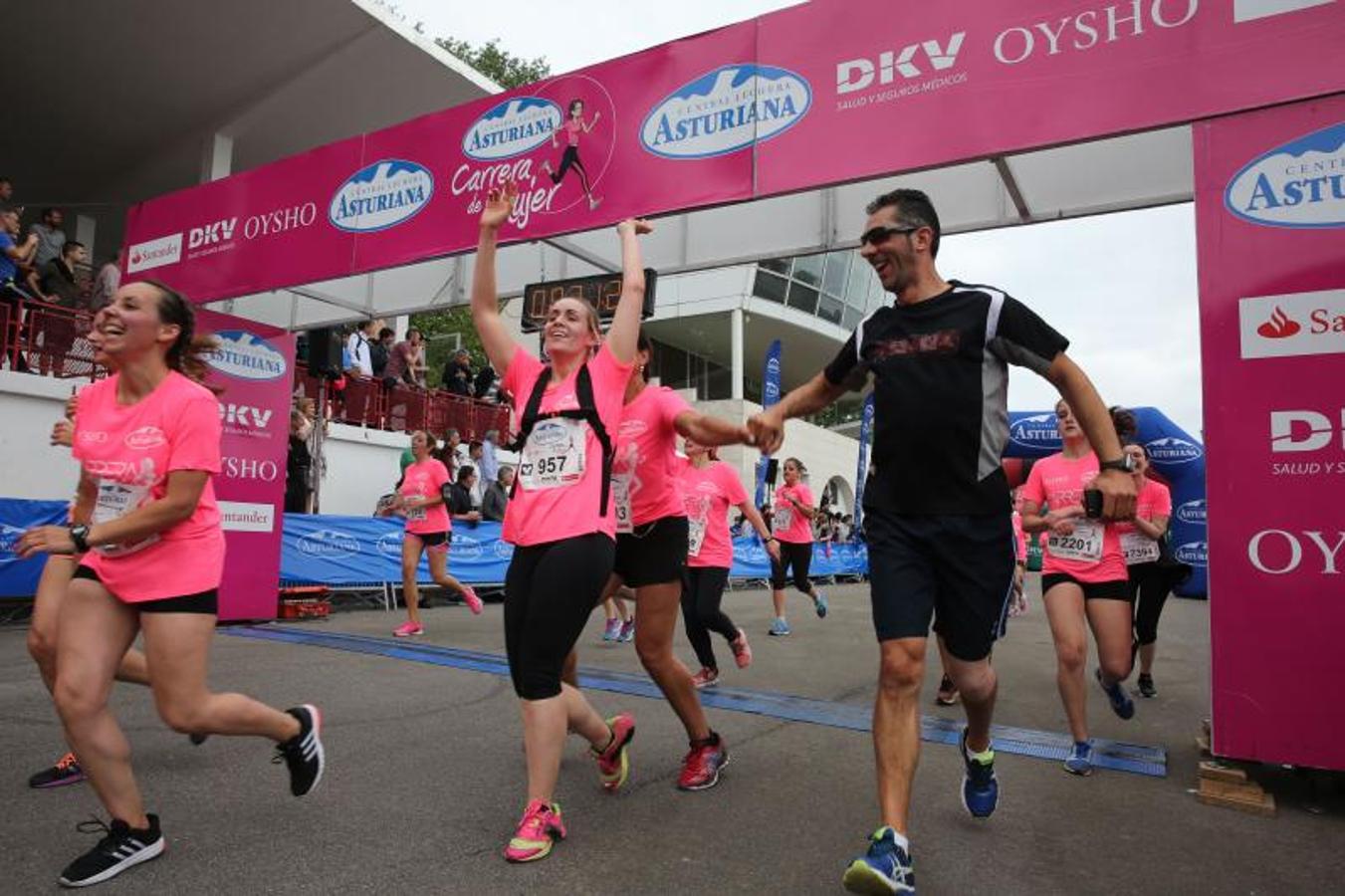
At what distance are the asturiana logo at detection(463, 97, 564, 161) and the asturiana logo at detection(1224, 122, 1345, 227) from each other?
4458 mm

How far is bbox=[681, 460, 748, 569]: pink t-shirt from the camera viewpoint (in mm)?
6418

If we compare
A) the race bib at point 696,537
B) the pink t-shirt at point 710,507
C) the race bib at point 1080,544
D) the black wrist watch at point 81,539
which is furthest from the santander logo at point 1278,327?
the black wrist watch at point 81,539

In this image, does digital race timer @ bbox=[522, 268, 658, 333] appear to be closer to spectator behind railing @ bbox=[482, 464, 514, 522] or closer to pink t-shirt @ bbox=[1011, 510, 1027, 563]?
pink t-shirt @ bbox=[1011, 510, 1027, 563]

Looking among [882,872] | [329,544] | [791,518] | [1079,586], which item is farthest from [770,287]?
[882,872]

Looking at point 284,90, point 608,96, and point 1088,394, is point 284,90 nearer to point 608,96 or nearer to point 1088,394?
point 608,96

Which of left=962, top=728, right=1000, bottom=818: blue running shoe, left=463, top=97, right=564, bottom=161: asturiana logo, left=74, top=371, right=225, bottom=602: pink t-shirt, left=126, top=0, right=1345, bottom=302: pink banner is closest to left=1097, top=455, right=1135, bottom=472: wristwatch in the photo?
left=962, top=728, right=1000, bottom=818: blue running shoe

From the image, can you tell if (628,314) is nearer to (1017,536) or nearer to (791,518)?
(791,518)

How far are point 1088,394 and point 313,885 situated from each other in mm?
2869

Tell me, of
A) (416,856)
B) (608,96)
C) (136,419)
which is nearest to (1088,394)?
(416,856)

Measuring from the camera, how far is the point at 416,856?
2.82 m

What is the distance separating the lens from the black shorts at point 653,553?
3.71 m

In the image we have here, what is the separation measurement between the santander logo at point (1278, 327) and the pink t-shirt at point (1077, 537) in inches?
38.0

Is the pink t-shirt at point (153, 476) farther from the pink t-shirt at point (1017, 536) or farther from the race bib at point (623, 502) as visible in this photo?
the pink t-shirt at point (1017, 536)

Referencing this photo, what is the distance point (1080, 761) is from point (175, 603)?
156 inches
